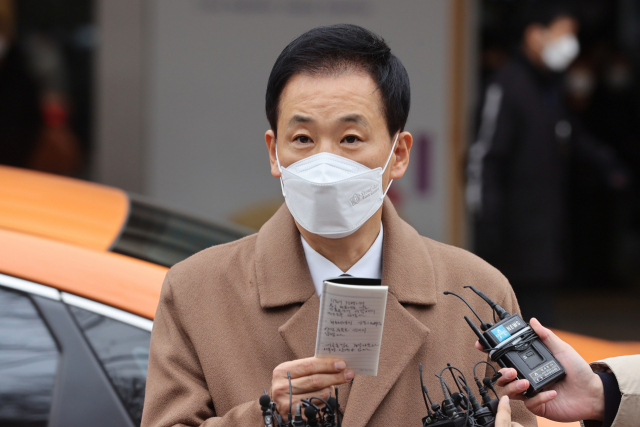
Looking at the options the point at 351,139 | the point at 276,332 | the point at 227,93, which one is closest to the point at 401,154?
the point at 351,139

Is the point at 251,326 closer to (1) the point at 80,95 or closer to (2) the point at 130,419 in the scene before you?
(2) the point at 130,419

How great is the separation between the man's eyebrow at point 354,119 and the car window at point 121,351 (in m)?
0.84

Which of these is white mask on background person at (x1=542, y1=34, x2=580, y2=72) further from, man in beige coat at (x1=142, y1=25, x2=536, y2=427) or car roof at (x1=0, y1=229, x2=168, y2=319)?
car roof at (x1=0, y1=229, x2=168, y2=319)

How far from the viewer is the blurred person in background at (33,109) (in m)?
6.15

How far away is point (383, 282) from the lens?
78.5 inches

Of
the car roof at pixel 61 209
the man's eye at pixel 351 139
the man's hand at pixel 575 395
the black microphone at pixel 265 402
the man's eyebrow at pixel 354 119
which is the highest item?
the man's eyebrow at pixel 354 119

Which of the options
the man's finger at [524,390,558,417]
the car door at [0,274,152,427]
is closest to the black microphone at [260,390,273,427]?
the man's finger at [524,390,558,417]

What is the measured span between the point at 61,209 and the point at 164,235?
36 centimetres

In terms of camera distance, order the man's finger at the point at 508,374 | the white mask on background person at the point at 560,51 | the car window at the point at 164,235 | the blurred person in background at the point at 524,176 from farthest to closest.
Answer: the white mask on background person at the point at 560,51 → the blurred person in background at the point at 524,176 → the car window at the point at 164,235 → the man's finger at the point at 508,374

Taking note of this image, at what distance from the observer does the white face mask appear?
186 centimetres

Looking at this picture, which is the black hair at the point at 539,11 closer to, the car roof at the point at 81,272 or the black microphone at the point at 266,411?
the car roof at the point at 81,272

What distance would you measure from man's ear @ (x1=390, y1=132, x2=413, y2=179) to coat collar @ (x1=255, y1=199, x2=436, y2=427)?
12cm

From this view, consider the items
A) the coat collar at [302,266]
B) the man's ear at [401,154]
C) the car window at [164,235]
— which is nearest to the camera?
the coat collar at [302,266]

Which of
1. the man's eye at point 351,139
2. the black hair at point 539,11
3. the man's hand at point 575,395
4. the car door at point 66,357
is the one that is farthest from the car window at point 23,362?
the black hair at point 539,11
